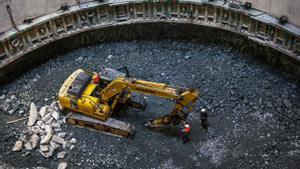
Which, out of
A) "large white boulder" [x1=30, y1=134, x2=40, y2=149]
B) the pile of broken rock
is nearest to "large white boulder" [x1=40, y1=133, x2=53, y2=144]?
the pile of broken rock

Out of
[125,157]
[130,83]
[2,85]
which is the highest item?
[130,83]

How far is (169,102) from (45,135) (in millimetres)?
5821

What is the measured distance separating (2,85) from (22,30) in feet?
9.88

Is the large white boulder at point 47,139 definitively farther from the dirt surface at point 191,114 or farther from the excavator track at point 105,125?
the excavator track at point 105,125

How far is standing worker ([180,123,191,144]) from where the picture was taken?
631 inches

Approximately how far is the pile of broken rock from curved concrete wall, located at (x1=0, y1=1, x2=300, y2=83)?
358 cm

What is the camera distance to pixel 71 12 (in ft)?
69.2

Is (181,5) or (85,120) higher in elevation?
(181,5)

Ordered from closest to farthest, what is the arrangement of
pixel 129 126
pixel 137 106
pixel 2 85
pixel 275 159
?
pixel 275 159
pixel 129 126
pixel 137 106
pixel 2 85

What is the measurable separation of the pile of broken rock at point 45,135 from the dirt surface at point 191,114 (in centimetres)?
33

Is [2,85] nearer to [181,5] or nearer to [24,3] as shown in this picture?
[24,3]

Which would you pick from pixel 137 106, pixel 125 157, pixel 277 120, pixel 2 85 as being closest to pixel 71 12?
pixel 2 85

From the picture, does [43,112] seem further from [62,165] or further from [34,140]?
[62,165]

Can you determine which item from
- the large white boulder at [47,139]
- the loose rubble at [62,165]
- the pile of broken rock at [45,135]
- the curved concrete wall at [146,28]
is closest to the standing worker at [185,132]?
the pile of broken rock at [45,135]
